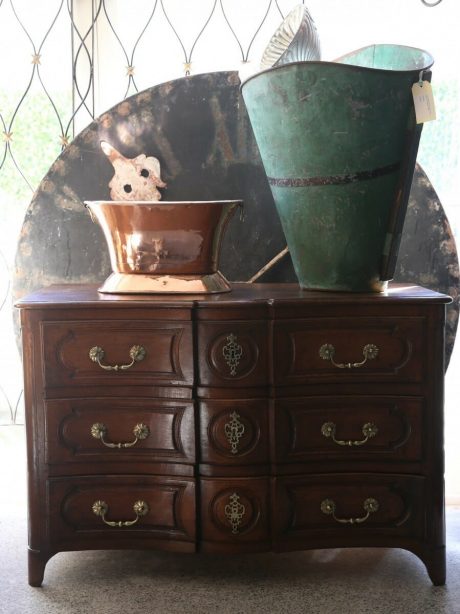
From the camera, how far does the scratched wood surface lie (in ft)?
9.33

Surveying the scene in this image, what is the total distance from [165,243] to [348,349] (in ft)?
2.02

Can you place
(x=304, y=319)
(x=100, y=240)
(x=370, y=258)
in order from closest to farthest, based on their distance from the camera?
(x=304, y=319)
(x=370, y=258)
(x=100, y=240)

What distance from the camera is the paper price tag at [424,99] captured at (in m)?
2.31

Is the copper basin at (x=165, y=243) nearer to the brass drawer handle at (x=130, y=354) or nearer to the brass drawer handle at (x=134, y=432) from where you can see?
the brass drawer handle at (x=130, y=354)

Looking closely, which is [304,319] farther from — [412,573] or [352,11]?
[352,11]

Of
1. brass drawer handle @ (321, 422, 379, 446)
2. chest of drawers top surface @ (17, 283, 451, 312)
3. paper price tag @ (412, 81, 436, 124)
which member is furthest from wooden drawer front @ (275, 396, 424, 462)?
paper price tag @ (412, 81, 436, 124)

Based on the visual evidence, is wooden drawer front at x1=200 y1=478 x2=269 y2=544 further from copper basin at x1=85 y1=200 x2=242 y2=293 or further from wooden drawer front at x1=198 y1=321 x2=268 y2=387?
copper basin at x1=85 y1=200 x2=242 y2=293

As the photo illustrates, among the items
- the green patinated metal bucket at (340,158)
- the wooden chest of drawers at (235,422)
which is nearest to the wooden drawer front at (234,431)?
the wooden chest of drawers at (235,422)

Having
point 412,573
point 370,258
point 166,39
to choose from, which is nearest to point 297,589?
point 412,573

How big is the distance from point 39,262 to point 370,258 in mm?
1162

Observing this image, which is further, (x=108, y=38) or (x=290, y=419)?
(x=108, y=38)

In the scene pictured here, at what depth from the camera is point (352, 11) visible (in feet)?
9.80

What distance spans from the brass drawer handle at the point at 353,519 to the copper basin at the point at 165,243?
0.69 meters

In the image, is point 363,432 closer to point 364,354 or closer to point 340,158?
point 364,354
